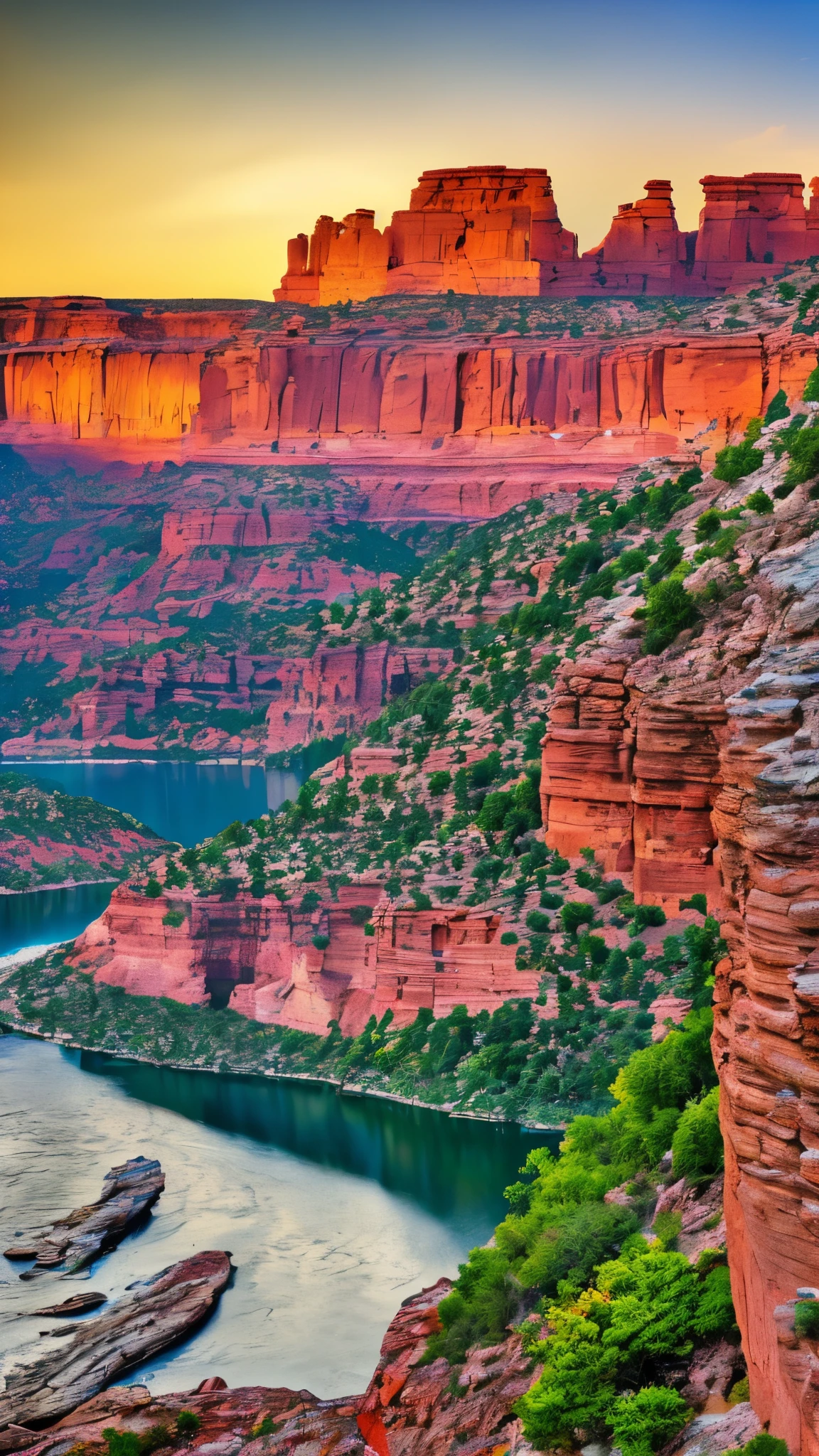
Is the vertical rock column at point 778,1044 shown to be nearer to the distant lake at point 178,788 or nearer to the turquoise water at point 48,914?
the turquoise water at point 48,914

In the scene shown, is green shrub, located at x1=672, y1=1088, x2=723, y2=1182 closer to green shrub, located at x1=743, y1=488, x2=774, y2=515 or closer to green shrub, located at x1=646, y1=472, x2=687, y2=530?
green shrub, located at x1=743, y1=488, x2=774, y2=515

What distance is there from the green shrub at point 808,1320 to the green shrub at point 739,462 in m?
36.1

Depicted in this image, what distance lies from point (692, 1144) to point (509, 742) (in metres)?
34.8

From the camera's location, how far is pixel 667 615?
149 feet

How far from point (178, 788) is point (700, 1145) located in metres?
95.4

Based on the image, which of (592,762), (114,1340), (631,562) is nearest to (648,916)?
(592,762)

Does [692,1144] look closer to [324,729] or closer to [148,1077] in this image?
[148,1077]

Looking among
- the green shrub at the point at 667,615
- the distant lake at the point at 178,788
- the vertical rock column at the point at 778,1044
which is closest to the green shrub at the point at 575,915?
the green shrub at the point at 667,615

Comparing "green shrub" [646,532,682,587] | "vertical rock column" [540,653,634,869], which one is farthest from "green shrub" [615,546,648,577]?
"vertical rock column" [540,653,634,869]

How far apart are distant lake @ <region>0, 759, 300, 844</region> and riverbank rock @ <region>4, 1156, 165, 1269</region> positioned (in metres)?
49.1

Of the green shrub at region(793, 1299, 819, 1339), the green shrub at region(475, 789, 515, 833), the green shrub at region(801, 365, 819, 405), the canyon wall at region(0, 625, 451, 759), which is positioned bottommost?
the green shrub at region(793, 1299, 819, 1339)

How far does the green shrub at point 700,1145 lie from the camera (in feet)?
92.2

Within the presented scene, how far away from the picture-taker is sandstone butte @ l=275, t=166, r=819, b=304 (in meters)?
151

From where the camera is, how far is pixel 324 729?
12212cm
